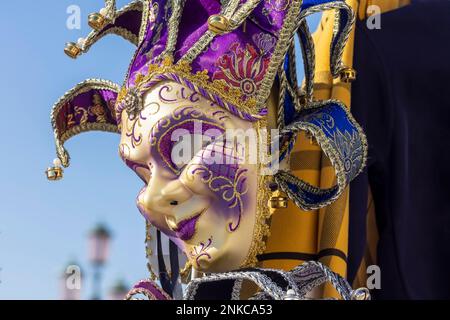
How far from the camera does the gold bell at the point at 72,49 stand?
8.74ft

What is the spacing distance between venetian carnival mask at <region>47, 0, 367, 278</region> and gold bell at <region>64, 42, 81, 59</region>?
8cm

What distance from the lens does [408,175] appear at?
2.77m

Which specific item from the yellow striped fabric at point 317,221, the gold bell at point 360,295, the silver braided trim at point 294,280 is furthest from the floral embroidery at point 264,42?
the gold bell at point 360,295

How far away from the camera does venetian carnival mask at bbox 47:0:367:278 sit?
2.41m

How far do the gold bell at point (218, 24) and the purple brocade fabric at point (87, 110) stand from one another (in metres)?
0.59

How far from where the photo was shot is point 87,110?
9.39 ft

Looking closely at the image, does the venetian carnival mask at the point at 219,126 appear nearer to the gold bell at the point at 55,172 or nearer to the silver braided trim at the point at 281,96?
the silver braided trim at the point at 281,96

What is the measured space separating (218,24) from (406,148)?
81 cm

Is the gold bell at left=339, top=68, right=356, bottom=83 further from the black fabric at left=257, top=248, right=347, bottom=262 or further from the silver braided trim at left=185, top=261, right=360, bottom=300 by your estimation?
the silver braided trim at left=185, top=261, right=360, bottom=300

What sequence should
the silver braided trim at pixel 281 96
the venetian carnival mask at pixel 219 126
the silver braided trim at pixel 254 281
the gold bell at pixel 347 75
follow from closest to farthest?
the silver braided trim at pixel 254 281 → the venetian carnival mask at pixel 219 126 → the silver braided trim at pixel 281 96 → the gold bell at pixel 347 75

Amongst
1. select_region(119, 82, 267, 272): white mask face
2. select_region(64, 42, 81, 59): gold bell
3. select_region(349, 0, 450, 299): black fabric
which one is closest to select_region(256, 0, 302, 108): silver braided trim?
select_region(119, 82, 267, 272): white mask face

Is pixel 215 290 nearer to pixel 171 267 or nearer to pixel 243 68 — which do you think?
pixel 171 267

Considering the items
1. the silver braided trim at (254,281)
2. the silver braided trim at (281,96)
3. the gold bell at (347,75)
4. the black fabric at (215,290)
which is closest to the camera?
the silver braided trim at (254,281)
